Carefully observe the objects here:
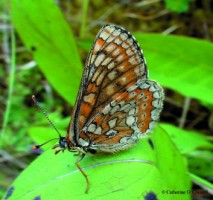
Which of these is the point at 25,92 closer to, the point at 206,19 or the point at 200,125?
the point at 200,125

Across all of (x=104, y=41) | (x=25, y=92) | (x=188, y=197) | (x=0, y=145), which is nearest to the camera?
(x=188, y=197)

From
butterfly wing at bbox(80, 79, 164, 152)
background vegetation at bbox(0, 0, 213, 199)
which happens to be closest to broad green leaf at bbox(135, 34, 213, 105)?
background vegetation at bbox(0, 0, 213, 199)

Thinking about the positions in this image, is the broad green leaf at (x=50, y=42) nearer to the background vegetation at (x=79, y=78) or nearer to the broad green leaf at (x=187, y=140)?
the background vegetation at (x=79, y=78)

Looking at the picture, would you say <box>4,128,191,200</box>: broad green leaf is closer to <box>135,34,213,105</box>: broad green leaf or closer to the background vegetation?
the background vegetation

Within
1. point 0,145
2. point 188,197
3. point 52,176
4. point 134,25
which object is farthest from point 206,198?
point 134,25

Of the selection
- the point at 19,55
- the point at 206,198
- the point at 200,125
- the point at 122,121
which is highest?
the point at 19,55
